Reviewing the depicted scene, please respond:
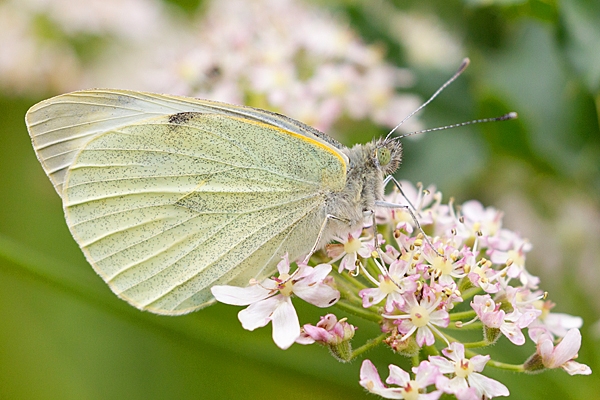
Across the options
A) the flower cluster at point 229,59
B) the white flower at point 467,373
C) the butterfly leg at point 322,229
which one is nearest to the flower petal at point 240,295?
the butterfly leg at point 322,229

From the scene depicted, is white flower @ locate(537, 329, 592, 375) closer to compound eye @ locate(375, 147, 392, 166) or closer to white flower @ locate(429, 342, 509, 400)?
white flower @ locate(429, 342, 509, 400)

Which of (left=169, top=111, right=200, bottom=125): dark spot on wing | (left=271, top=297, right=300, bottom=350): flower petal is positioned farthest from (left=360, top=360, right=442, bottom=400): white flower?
(left=169, top=111, right=200, bottom=125): dark spot on wing

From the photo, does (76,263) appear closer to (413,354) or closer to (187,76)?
(187,76)

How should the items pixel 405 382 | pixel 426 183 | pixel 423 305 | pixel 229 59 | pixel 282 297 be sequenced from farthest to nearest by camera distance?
pixel 229 59
pixel 426 183
pixel 282 297
pixel 423 305
pixel 405 382

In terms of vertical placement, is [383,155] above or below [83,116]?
above

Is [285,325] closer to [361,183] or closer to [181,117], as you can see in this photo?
[361,183]

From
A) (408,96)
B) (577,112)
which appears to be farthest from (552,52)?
(408,96)

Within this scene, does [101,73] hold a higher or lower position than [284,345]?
higher

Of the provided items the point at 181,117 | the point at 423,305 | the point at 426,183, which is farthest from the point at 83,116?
the point at 426,183
